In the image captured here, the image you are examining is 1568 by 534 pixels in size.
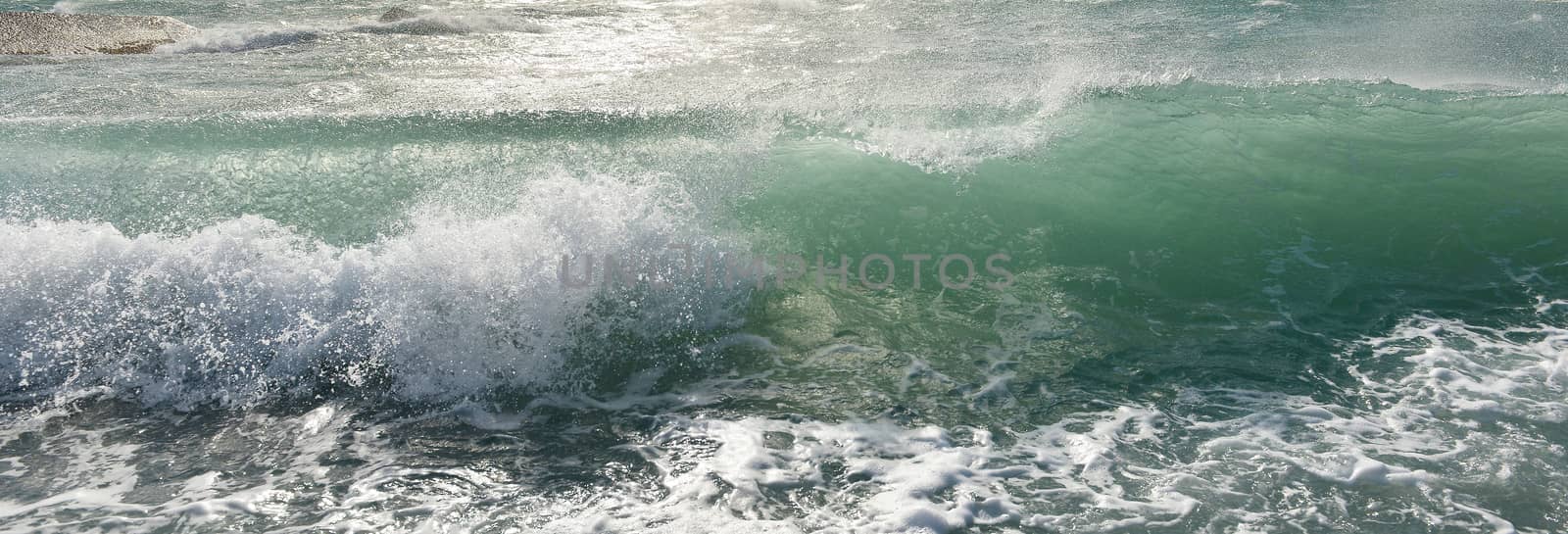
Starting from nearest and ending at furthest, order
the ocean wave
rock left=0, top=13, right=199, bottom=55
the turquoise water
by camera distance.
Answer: the turquoise water < the ocean wave < rock left=0, top=13, right=199, bottom=55

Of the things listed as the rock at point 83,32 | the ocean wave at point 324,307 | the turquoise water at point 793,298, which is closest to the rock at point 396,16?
the rock at point 83,32

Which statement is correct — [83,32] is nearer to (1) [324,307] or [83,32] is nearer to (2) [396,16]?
(2) [396,16]

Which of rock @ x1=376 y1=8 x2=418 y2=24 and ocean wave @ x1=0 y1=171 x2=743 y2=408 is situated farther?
rock @ x1=376 y1=8 x2=418 y2=24

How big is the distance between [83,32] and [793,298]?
30.4 ft

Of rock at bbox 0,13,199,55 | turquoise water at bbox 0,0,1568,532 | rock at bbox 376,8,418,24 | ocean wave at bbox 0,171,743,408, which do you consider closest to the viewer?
turquoise water at bbox 0,0,1568,532

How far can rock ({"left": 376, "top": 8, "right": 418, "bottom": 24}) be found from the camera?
35.2ft

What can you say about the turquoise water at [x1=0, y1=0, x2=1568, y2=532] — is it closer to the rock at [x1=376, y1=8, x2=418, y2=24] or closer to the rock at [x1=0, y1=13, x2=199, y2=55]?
the rock at [x1=0, y1=13, x2=199, y2=55]

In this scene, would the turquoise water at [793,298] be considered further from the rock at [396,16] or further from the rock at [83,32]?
the rock at [396,16]

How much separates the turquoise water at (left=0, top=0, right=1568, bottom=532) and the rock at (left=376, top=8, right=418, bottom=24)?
2.36m

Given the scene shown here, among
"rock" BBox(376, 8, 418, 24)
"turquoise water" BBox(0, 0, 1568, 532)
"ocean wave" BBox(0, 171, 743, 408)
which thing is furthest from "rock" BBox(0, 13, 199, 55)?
"ocean wave" BBox(0, 171, 743, 408)

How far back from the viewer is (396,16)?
10.9 metres

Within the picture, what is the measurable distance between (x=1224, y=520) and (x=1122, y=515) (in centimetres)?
36

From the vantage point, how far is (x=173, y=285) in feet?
16.1

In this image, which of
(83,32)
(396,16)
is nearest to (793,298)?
(396,16)
